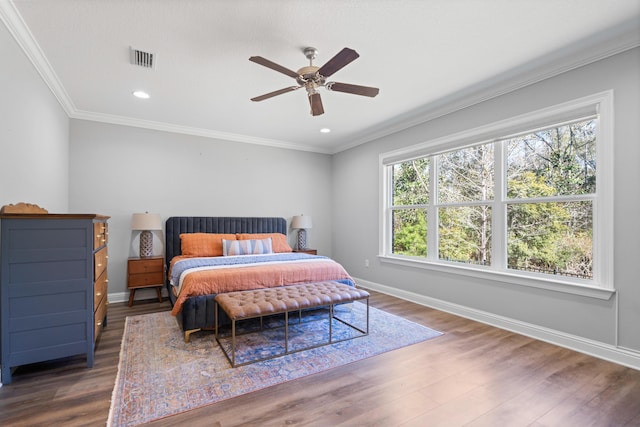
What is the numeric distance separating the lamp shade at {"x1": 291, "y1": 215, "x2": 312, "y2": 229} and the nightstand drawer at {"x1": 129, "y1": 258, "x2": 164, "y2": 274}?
7.27 feet

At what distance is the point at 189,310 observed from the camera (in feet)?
9.37

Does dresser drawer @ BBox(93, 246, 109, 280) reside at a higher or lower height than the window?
lower

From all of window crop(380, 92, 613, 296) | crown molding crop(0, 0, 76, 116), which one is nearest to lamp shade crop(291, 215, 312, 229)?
window crop(380, 92, 613, 296)

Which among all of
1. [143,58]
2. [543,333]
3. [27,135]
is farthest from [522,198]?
[27,135]

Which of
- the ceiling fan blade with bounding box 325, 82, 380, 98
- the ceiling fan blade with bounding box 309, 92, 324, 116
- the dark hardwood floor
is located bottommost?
the dark hardwood floor

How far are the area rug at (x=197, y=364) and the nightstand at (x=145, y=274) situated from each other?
0.73 m

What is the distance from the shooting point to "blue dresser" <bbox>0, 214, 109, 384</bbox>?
2094mm

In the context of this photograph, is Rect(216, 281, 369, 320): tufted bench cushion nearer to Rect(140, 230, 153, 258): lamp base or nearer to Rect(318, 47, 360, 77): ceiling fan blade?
Rect(318, 47, 360, 77): ceiling fan blade

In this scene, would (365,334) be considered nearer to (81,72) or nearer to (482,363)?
(482,363)

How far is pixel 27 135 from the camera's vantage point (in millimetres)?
2684

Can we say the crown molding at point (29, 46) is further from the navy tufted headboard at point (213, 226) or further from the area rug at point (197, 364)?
the area rug at point (197, 364)

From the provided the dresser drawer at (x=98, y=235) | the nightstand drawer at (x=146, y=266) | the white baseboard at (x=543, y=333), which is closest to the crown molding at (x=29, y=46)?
the dresser drawer at (x=98, y=235)

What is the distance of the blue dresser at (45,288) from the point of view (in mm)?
2094

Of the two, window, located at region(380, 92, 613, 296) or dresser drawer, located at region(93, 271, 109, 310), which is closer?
dresser drawer, located at region(93, 271, 109, 310)
